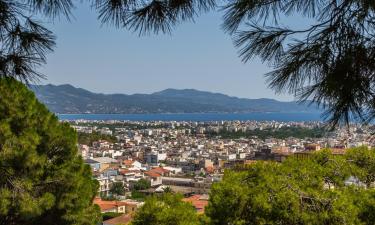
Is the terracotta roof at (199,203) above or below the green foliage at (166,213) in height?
below

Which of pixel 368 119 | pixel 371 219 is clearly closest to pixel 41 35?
pixel 368 119

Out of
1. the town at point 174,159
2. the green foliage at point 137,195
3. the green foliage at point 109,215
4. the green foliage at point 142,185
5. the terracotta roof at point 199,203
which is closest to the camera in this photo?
the terracotta roof at point 199,203

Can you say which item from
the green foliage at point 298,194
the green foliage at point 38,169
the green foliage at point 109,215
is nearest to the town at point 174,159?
the green foliage at point 109,215

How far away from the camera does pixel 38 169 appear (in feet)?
22.5

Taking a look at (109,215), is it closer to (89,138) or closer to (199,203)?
(199,203)

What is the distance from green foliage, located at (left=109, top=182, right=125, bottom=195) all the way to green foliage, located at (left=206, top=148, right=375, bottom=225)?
26862 mm

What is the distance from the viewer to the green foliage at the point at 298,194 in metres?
4.92

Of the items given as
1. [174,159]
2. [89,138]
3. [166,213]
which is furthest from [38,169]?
[89,138]

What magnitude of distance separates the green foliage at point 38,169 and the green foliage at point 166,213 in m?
1.04

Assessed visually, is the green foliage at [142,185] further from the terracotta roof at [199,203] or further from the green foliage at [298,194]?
the green foliage at [298,194]

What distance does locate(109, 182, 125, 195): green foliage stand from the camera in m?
32.7

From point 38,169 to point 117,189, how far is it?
26.4 metres

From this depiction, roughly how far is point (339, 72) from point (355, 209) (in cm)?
414

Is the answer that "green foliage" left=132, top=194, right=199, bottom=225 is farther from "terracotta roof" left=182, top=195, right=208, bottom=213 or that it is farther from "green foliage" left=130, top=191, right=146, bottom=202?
"green foliage" left=130, top=191, right=146, bottom=202
